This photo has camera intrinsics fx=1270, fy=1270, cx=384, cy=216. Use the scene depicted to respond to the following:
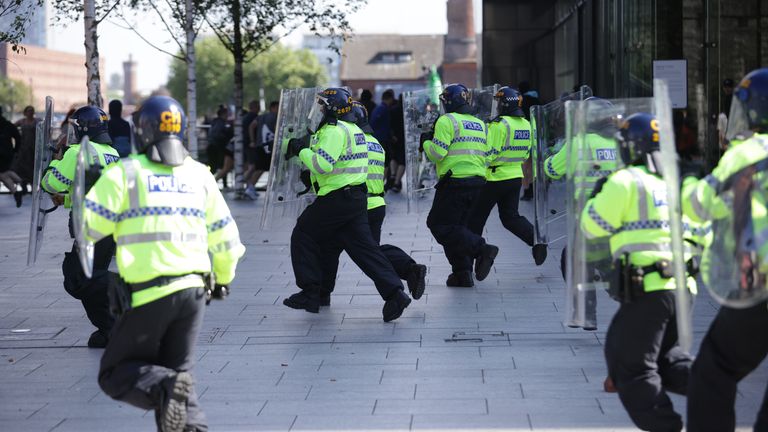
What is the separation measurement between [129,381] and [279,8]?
17.6 meters

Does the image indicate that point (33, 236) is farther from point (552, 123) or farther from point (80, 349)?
point (552, 123)

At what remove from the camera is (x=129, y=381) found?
5.20 metres

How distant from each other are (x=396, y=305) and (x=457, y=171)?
1947mm

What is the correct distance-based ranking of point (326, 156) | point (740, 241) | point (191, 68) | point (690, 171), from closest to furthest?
1. point (740, 241)
2. point (690, 171)
3. point (326, 156)
4. point (191, 68)

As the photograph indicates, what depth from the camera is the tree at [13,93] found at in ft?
354

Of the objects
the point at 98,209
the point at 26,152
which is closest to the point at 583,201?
the point at 98,209

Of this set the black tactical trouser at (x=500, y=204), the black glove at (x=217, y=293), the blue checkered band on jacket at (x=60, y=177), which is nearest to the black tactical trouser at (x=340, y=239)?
the blue checkered band on jacket at (x=60, y=177)

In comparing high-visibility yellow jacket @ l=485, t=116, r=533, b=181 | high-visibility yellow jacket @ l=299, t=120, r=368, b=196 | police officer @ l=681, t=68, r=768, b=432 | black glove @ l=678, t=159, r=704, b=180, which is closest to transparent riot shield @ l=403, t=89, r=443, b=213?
high-visibility yellow jacket @ l=485, t=116, r=533, b=181

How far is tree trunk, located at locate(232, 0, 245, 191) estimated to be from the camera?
2120 cm


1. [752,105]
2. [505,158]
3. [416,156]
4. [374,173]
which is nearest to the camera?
[752,105]

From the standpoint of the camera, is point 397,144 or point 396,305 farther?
point 397,144

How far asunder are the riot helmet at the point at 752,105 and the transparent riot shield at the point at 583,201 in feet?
2.18

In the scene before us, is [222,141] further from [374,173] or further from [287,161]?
[374,173]

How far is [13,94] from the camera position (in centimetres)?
10925
